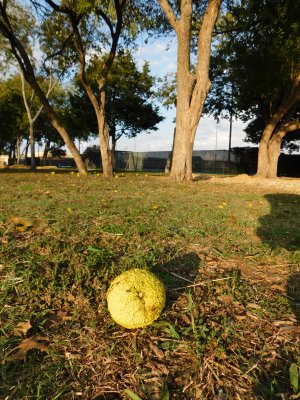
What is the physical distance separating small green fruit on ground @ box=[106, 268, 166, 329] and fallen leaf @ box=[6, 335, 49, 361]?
408 mm

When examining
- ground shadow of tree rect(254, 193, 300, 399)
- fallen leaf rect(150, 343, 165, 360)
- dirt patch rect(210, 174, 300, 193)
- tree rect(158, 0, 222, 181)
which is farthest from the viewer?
dirt patch rect(210, 174, 300, 193)

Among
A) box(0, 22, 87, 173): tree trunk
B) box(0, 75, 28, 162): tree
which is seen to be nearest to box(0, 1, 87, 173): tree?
box(0, 22, 87, 173): tree trunk

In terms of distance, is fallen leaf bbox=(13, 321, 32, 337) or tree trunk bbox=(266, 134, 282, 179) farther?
tree trunk bbox=(266, 134, 282, 179)

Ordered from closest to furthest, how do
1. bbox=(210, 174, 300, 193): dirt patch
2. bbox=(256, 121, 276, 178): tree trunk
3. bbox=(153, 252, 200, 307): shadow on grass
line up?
bbox=(153, 252, 200, 307): shadow on grass, bbox=(210, 174, 300, 193): dirt patch, bbox=(256, 121, 276, 178): tree trunk

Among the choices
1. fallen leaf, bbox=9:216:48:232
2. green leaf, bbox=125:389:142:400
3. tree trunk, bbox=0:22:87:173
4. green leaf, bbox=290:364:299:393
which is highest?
tree trunk, bbox=0:22:87:173

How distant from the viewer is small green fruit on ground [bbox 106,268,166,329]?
1.78 meters

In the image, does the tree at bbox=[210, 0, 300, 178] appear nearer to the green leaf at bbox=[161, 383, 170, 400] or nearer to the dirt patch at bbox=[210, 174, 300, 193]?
the dirt patch at bbox=[210, 174, 300, 193]

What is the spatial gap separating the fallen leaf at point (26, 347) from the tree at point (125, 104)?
1323 inches

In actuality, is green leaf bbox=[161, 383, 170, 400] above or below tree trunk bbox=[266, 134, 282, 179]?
below

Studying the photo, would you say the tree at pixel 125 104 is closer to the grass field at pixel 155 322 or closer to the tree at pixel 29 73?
Answer: the tree at pixel 29 73

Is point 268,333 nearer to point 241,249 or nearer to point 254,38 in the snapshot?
point 241,249

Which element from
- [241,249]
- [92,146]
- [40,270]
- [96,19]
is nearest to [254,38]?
[96,19]

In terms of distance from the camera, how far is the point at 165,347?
169 centimetres

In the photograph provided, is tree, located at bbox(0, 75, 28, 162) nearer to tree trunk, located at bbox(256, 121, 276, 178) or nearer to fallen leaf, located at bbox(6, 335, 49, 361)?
tree trunk, located at bbox(256, 121, 276, 178)
